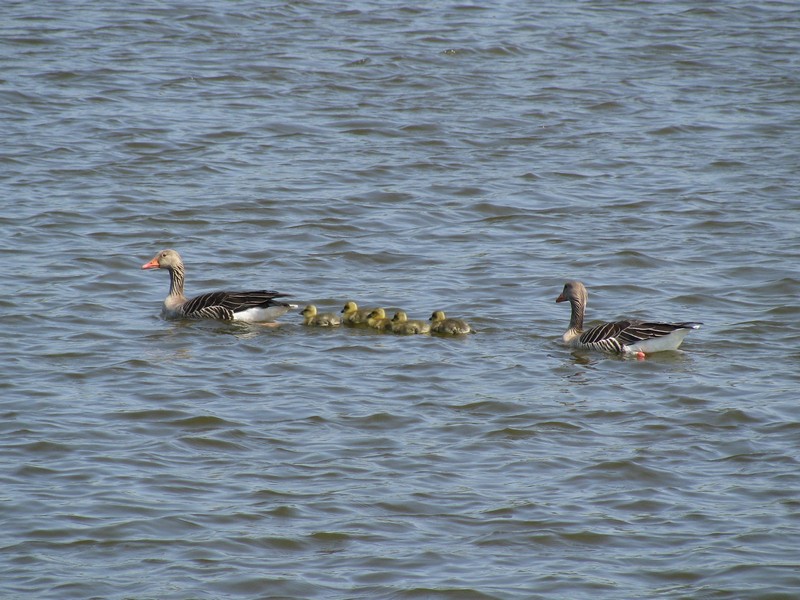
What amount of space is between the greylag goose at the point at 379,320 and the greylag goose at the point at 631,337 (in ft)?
5.80

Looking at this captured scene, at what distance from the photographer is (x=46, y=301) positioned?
13.8 m

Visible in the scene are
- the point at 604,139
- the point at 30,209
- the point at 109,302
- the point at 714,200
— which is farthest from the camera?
the point at 604,139

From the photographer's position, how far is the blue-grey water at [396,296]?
328 inches

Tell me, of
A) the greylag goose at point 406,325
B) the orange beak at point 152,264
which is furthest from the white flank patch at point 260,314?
the orange beak at point 152,264

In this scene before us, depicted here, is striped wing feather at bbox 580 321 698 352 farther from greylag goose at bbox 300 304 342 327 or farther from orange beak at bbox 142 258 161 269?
orange beak at bbox 142 258 161 269

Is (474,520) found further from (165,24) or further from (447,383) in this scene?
(165,24)

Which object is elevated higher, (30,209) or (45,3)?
(45,3)

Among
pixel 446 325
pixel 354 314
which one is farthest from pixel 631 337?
pixel 354 314

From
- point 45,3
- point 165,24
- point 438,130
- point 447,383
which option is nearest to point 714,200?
point 438,130

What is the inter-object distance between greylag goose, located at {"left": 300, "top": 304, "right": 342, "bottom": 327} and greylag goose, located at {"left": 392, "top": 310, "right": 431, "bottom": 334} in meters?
0.64

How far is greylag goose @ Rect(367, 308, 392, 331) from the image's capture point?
42.7ft

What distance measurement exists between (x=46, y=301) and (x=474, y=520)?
270 inches

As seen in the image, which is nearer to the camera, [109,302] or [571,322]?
[571,322]

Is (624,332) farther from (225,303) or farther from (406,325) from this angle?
(225,303)
